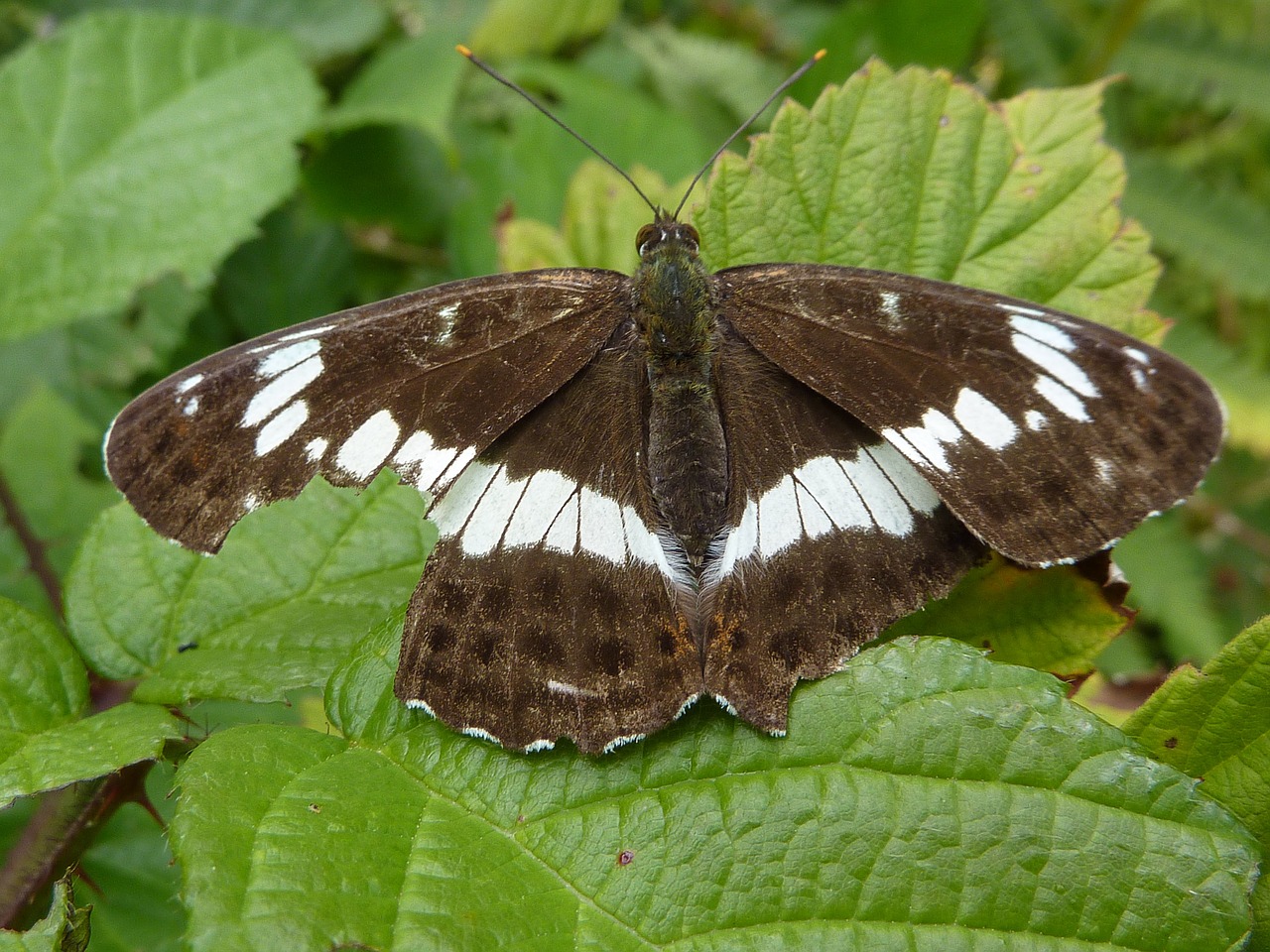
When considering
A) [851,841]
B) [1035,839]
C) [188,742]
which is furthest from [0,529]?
[1035,839]

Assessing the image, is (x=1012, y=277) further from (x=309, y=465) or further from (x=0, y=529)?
(x=0, y=529)

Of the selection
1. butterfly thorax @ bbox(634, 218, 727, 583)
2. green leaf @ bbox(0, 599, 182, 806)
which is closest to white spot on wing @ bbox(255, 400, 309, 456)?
green leaf @ bbox(0, 599, 182, 806)

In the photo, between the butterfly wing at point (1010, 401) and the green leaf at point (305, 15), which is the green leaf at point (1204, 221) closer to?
the butterfly wing at point (1010, 401)

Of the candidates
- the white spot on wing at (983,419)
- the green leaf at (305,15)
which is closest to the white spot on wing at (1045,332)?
the white spot on wing at (983,419)

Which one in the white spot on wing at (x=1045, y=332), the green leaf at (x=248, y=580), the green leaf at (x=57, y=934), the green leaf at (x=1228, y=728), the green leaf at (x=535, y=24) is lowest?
the green leaf at (x=57, y=934)

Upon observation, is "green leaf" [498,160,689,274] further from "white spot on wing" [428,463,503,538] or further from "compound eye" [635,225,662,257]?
"white spot on wing" [428,463,503,538]

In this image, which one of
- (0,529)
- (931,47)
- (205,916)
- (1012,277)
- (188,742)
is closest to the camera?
(205,916)

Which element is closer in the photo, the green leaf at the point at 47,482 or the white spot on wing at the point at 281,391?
the white spot on wing at the point at 281,391
